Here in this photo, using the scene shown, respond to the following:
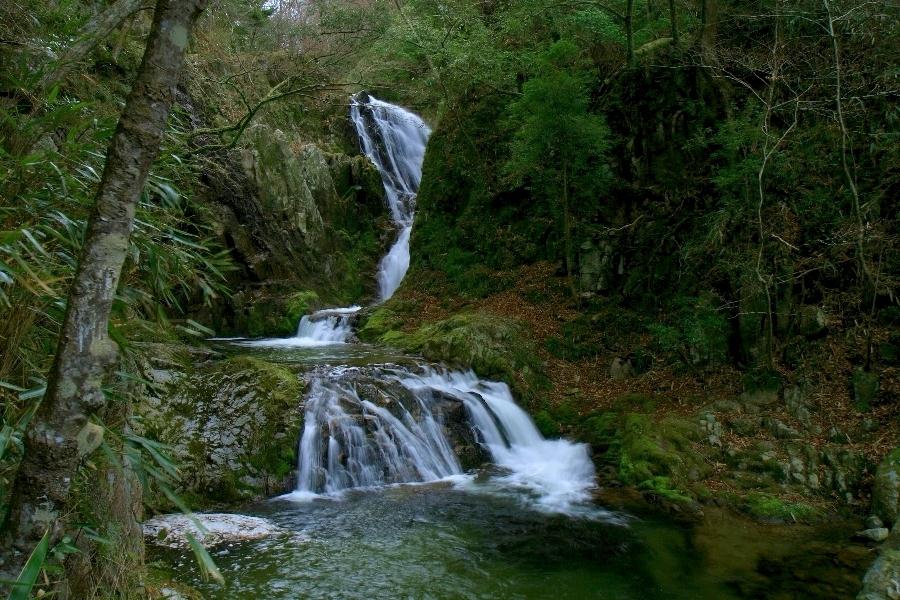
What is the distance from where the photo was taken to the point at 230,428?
6.89 m

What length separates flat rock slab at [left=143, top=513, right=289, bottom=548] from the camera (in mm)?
5152

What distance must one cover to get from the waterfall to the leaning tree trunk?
4.97 meters

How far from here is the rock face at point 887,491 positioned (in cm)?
577

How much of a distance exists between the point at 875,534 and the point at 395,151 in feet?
59.1

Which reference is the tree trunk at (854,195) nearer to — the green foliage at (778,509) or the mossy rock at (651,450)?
the mossy rock at (651,450)

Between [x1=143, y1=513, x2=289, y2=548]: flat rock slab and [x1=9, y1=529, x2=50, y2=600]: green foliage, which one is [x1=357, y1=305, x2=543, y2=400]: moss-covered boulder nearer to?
[x1=143, y1=513, x2=289, y2=548]: flat rock slab

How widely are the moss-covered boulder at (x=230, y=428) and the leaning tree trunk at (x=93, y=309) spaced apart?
4.64 meters

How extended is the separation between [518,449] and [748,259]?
166 inches

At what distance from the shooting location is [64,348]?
189 centimetres

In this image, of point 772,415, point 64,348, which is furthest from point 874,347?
point 64,348

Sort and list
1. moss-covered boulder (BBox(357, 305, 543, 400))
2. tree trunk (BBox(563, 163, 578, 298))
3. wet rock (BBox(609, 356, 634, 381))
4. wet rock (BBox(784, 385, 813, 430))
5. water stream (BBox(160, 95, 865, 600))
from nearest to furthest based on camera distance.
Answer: water stream (BBox(160, 95, 865, 600)), wet rock (BBox(784, 385, 813, 430)), wet rock (BBox(609, 356, 634, 381)), moss-covered boulder (BBox(357, 305, 543, 400)), tree trunk (BBox(563, 163, 578, 298))

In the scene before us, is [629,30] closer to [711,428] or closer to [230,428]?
[711,428]

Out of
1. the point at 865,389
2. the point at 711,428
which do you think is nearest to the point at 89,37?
the point at 711,428

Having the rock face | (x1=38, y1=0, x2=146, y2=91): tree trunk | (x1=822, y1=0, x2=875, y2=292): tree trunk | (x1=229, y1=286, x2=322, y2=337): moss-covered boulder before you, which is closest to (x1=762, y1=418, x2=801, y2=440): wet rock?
the rock face
